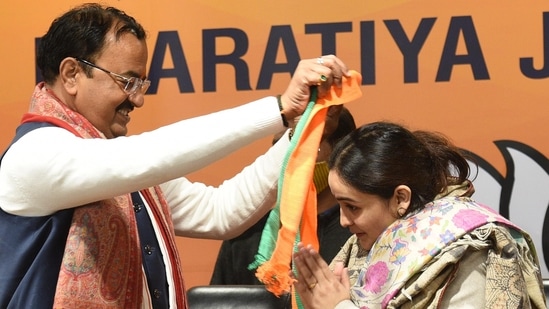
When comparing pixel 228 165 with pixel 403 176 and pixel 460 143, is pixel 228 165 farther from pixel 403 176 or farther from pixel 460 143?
pixel 403 176

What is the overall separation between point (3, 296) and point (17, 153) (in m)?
0.33

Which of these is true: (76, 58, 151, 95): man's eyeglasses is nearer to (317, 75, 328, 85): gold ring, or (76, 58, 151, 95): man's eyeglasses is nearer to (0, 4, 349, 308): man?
(0, 4, 349, 308): man

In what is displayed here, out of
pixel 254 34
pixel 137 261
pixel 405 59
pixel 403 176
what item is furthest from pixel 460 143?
pixel 137 261

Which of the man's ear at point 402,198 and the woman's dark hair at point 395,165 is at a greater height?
the woman's dark hair at point 395,165

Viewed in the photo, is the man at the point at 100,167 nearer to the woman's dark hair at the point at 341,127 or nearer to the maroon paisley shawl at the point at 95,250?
the maroon paisley shawl at the point at 95,250

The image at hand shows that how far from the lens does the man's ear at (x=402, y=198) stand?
230cm

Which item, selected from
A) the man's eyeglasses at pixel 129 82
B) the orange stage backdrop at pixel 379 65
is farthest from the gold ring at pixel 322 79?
the orange stage backdrop at pixel 379 65

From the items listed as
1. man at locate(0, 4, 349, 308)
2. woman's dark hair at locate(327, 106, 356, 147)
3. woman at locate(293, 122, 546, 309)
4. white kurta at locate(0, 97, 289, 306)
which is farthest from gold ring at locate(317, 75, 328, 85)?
woman's dark hair at locate(327, 106, 356, 147)

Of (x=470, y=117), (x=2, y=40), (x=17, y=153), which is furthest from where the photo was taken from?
(x=2, y=40)

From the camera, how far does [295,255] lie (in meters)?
2.29

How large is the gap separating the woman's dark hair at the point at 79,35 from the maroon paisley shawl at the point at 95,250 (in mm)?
93

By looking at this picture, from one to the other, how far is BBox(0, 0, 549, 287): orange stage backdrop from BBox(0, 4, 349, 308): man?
1.08 metres

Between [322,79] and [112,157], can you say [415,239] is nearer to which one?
[322,79]

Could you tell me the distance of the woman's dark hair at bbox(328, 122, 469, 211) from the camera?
2301mm
